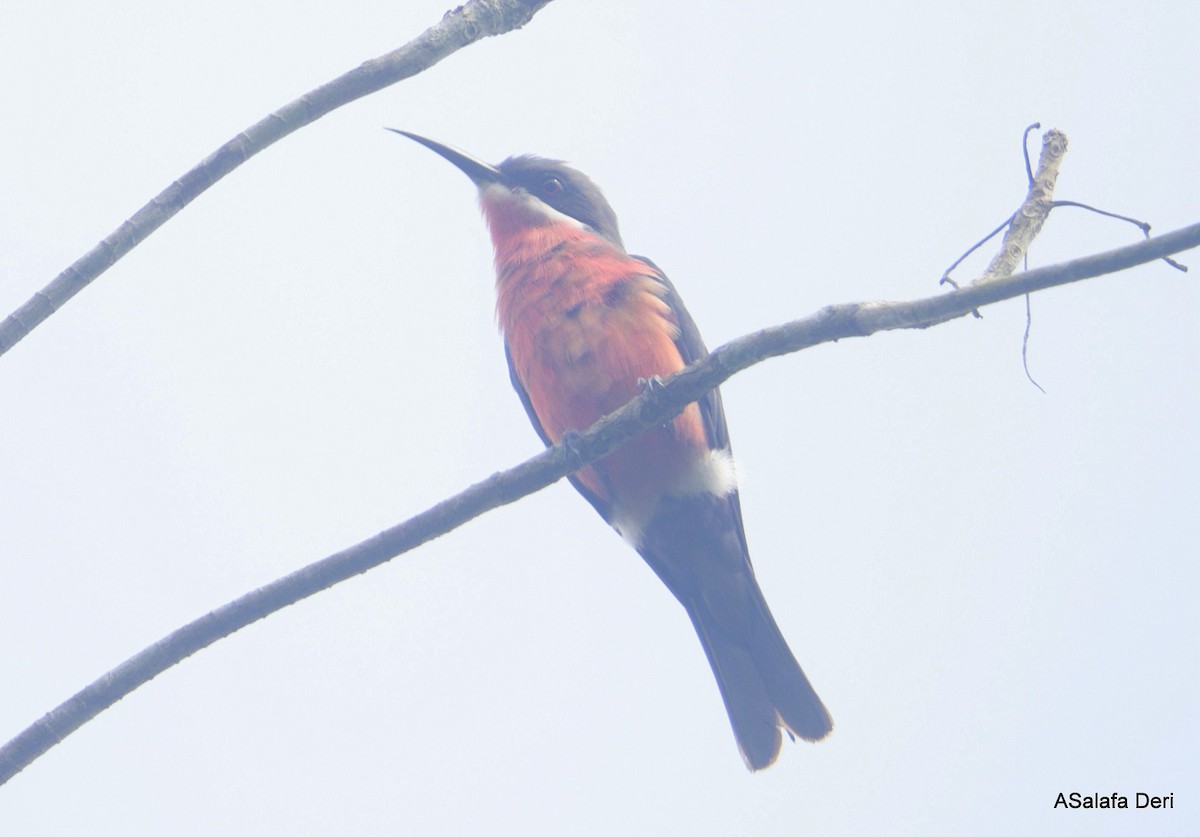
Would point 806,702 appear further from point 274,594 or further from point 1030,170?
point 274,594

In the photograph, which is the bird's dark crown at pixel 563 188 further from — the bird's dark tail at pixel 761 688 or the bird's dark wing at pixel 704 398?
→ the bird's dark tail at pixel 761 688

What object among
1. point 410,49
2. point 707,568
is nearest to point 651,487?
point 707,568

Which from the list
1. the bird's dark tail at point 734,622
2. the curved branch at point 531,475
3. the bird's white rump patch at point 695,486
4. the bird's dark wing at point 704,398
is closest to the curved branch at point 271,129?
the curved branch at point 531,475

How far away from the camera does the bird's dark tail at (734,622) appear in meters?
5.76

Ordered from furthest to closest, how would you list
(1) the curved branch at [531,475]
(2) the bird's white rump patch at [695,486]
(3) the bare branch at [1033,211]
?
(2) the bird's white rump patch at [695,486] < (3) the bare branch at [1033,211] < (1) the curved branch at [531,475]

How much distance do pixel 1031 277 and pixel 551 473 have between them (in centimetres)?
155

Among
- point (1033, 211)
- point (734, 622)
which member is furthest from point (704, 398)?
point (1033, 211)

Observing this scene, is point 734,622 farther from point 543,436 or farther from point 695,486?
point 543,436

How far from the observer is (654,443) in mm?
5555

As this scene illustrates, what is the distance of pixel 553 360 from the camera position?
5.46 m

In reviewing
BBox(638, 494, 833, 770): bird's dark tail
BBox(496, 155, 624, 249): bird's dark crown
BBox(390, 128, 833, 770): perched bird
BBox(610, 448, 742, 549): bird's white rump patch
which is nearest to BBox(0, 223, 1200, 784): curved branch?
BBox(390, 128, 833, 770): perched bird

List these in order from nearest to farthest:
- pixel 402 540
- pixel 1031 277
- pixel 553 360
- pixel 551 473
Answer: pixel 1031 277 → pixel 402 540 → pixel 551 473 → pixel 553 360

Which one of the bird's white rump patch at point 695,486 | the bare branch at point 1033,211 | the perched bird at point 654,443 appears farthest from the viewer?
the bird's white rump patch at point 695,486

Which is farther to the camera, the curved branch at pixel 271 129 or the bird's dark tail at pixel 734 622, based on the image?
the bird's dark tail at pixel 734 622
